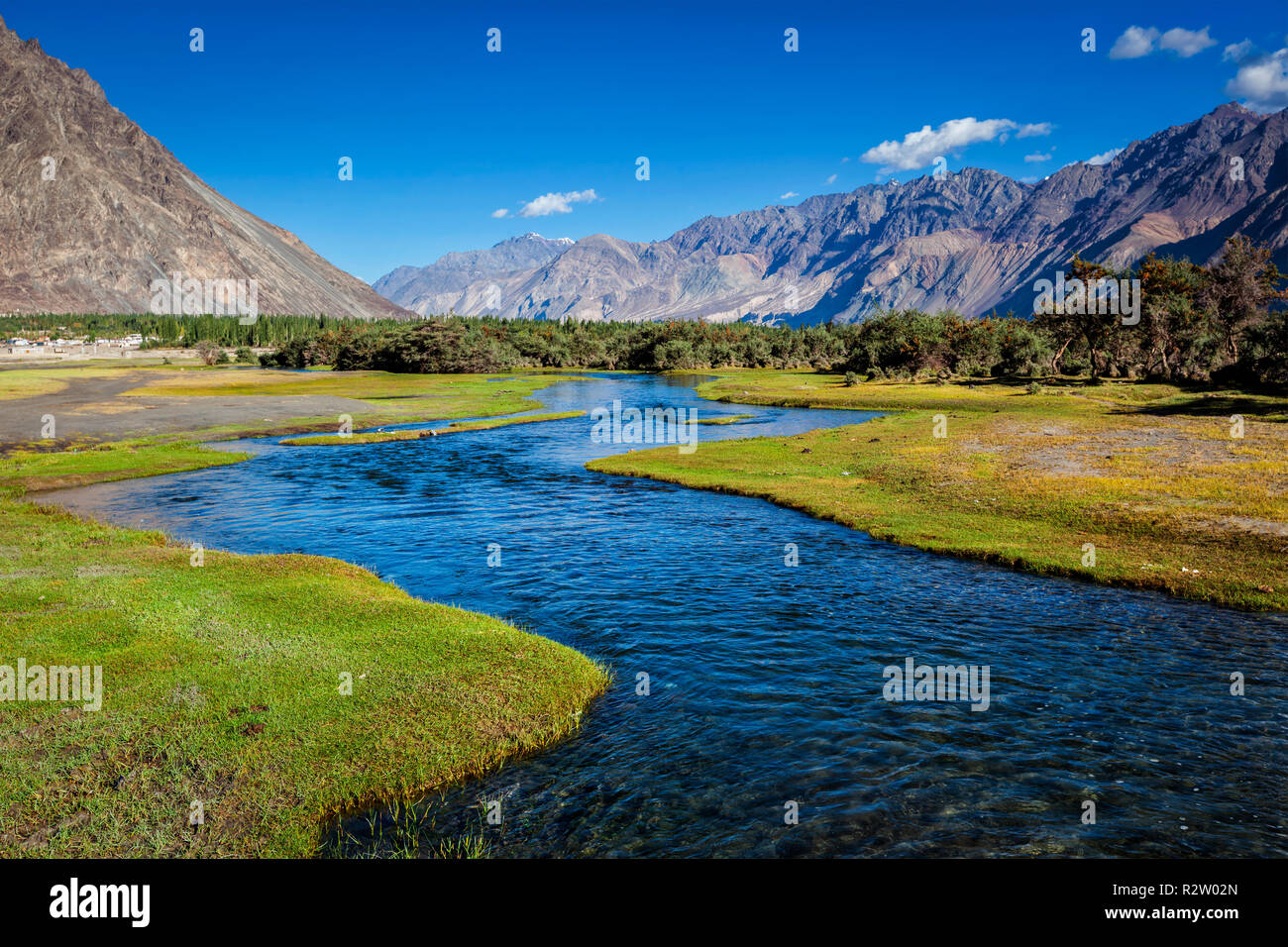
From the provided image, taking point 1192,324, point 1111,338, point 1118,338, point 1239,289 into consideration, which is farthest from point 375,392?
point 1192,324

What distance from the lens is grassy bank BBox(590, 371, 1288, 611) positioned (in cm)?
2738

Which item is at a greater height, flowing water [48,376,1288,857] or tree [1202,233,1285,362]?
tree [1202,233,1285,362]

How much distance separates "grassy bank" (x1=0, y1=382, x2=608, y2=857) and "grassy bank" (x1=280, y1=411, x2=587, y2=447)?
40.8m

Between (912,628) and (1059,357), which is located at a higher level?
(1059,357)

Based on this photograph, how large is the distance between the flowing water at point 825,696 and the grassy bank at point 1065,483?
211 centimetres

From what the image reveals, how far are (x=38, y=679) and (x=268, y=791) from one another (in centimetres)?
769

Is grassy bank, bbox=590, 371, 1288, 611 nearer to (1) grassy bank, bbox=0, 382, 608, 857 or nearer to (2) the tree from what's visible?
(1) grassy bank, bbox=0, 382, 608, 857

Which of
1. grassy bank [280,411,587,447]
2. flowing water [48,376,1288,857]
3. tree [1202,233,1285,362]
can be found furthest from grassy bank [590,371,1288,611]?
grassy bank [280,411,587,447]

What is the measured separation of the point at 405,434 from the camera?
71375 mm

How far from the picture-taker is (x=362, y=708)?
1588 centimetres

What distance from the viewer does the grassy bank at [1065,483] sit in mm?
27375

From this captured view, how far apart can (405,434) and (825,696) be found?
60.8 meters

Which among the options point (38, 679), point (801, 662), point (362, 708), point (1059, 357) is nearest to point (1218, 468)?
point (801, 662)
